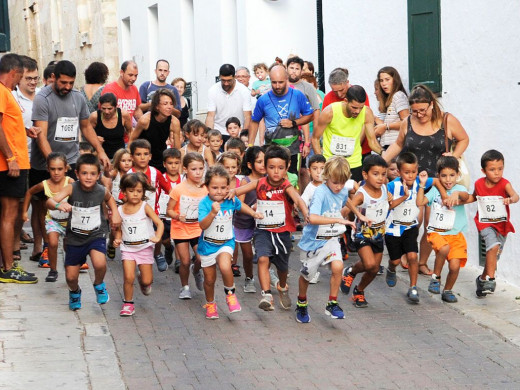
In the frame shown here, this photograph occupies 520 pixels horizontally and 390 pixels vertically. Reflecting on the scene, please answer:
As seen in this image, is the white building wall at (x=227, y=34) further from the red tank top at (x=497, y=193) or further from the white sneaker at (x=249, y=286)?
the red tank top at (x=497, y=193)

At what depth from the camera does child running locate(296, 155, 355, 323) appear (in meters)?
8.48

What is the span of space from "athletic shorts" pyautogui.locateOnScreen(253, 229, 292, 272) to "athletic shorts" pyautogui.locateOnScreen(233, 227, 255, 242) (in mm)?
515

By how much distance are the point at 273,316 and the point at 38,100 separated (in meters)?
3.36

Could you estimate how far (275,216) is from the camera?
900cm

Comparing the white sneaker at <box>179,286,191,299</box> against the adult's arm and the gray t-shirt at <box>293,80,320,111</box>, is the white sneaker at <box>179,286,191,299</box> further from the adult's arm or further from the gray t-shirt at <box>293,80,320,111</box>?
the gray t-shirt at <box>293,80,320,111</box>

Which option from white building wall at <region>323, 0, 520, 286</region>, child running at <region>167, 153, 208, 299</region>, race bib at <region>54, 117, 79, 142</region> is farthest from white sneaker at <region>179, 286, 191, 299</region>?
white building wall at <region>323, 0, 520, 286</region>

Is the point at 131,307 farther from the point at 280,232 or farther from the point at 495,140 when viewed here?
the point at 495,140

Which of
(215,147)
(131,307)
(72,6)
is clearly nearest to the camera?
(131,307)

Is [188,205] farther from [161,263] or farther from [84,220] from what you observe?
[161,263]

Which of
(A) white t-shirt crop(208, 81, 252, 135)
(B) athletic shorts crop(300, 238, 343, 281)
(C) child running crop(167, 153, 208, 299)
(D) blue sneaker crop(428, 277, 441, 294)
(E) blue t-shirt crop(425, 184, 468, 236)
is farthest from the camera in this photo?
(A) white t-shirt crop(208, 81, 252, 135)

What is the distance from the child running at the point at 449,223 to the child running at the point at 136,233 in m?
2.36

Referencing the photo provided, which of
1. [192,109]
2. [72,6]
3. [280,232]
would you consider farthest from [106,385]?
[72,6]

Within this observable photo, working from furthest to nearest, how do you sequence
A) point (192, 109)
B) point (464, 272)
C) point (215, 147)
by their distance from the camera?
point (192, 109), point (215, 147), point (464, 272)

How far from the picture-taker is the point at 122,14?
27.0 metres
